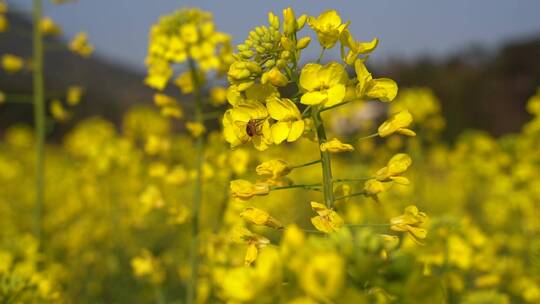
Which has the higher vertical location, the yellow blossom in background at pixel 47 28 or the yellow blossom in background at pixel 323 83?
the yellow blossom in background at pixel 47 28

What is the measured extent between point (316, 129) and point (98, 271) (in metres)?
5.69

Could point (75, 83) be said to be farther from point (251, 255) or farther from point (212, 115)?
point (251, 255)

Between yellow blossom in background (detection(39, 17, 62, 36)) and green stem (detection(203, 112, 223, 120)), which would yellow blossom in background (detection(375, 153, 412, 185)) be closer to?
green stem (detection(203, 112, 223, 120))

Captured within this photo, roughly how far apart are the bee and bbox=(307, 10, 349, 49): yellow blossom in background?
35 centimetres

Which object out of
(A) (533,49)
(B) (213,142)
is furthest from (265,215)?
(A) (533,49)

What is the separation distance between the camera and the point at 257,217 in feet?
A: 6.28

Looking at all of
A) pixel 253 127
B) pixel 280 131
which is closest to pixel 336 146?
pixel 280 131

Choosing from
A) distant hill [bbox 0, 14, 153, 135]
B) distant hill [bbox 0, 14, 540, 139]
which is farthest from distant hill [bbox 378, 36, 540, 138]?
distant hill [bbox 0, 14, 153, 135]

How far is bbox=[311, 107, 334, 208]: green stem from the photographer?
5.96 feet

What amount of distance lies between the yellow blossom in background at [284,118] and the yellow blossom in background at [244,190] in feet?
0.85

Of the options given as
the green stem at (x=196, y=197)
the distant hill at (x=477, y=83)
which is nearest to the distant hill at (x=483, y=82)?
the distant hill at (x=477, y=83)

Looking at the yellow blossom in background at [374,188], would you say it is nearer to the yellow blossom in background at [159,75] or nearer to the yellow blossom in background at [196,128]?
the yellow blossom in background at [196,128]

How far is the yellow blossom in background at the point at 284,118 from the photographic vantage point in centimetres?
178

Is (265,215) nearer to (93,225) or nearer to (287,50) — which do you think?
(287,50)
